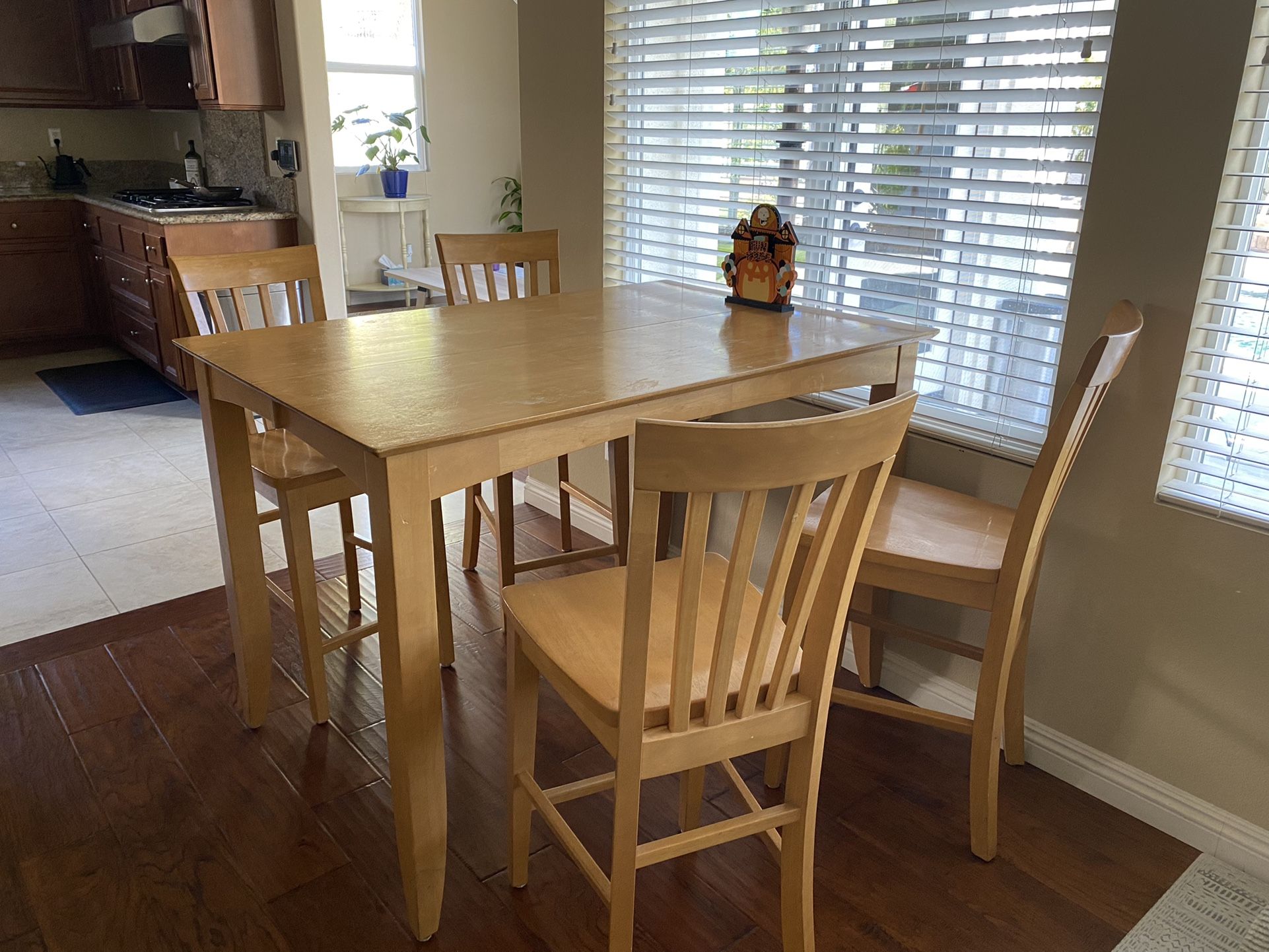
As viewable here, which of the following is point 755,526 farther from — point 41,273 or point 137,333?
point 41,273

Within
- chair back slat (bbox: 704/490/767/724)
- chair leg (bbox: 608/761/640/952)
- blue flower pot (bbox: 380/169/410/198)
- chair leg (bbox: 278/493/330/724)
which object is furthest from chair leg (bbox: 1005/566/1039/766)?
blue flower pot (bbox: 380/169/410/198)

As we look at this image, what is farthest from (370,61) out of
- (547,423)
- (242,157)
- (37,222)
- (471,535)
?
(547,423)

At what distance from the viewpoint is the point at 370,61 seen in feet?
21.7

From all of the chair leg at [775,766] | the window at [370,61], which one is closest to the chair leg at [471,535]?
the chair leg at [775,766]

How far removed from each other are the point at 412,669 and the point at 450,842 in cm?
53

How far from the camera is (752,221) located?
215 cm

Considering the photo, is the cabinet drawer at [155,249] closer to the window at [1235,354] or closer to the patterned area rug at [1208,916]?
the window at [1235,354]

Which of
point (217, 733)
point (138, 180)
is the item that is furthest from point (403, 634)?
point (138, 180)

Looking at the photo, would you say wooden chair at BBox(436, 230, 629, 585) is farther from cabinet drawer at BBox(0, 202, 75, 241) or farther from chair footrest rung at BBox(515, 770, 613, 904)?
cabinet drawer at BBox(0, 202, 75, 241)

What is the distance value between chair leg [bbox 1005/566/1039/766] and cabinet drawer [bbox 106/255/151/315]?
4335mm

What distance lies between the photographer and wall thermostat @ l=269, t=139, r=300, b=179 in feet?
14.2

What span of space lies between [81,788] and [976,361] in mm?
2080

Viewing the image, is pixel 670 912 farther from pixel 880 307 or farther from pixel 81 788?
pixel 880 307

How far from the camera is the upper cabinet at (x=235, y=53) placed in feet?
13.4
